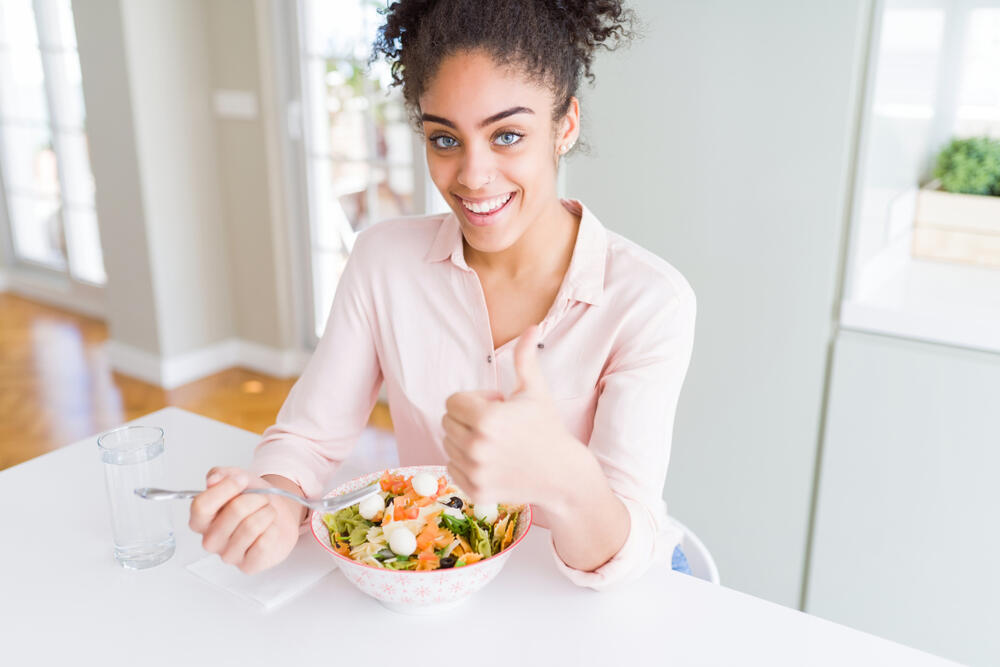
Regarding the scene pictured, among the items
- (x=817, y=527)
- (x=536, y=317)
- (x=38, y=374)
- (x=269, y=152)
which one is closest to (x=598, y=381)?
(x=536, y=317)

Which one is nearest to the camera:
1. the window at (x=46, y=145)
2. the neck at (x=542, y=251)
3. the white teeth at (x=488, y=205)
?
the white teeth at (x=488, y=205)

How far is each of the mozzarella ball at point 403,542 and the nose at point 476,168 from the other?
0.43 meters

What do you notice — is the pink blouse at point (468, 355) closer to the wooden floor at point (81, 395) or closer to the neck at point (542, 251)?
the neck at point (542, 251)

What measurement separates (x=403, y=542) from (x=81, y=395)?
3052 mm

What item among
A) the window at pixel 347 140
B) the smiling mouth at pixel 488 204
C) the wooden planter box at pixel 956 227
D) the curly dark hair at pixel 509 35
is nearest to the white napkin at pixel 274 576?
the smiling mouth at pixel 488 204

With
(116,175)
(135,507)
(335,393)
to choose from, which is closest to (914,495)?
(335,393)

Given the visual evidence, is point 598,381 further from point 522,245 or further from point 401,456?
point 401,456

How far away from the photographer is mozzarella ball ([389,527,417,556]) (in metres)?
0.90

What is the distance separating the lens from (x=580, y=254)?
1237 millimetres

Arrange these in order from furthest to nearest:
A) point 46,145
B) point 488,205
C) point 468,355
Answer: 1. point 46,145
2. point 468,355
3. point 488,205

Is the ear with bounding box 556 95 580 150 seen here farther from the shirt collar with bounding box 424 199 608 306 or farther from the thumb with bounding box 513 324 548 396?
the thumb with bounding box 513 324 548 396

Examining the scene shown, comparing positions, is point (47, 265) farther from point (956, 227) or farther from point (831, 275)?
point (956, 227)

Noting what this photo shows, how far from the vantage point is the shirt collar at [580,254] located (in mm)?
1211

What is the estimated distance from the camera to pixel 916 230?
6.72 ft
